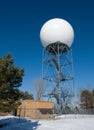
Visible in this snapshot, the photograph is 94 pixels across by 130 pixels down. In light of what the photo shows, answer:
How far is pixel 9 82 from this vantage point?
14.9 m

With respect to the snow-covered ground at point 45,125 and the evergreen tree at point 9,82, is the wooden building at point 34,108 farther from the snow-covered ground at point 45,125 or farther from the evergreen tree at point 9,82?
the evergreen tree at point 9,82

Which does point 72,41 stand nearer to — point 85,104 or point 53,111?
point 53,111

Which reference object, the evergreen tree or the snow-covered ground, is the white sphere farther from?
the evergreen tree

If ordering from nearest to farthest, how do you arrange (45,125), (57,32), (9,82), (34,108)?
(9,82) < (45,125) < (34,108) < (57,32)

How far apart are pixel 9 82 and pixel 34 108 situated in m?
20.5

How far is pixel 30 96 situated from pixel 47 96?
32.8m

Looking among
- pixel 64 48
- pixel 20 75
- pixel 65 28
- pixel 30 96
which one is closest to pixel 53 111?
pixel 64 48

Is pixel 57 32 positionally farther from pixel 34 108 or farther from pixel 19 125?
pixel 19 125

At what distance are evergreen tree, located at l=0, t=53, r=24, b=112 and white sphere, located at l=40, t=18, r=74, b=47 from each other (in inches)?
880

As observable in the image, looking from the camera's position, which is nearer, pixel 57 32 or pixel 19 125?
pixel 19 125

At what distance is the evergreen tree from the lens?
1424cm

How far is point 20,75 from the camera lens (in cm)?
1553

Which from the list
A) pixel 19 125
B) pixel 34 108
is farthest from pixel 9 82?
pixel 34 108

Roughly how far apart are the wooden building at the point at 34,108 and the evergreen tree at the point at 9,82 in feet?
58.4
